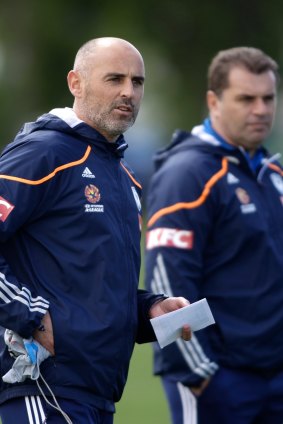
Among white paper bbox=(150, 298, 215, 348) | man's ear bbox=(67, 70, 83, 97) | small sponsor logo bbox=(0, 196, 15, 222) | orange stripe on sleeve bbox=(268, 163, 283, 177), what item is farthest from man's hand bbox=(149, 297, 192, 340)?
orange stripe on sleeve bbox=(268, 163, 283, 177)

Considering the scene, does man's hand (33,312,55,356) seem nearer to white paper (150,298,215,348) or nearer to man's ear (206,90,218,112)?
white paper (150,298,215,348)

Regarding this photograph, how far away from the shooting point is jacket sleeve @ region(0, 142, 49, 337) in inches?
209

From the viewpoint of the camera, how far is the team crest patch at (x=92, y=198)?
5551mm

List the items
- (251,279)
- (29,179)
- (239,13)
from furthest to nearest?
(239,13)
(251,279)
(29,179)

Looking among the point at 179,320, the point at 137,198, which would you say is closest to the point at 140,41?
the point at 137,198

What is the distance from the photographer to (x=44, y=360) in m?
5.44

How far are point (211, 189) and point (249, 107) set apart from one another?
63 cm

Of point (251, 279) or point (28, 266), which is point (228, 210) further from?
point (28, 266)

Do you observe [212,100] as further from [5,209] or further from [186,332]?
[5,209]

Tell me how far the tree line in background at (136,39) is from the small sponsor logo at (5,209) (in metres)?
29.6

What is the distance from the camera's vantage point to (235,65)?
7531 mm

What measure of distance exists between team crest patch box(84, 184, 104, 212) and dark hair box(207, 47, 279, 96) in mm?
2129

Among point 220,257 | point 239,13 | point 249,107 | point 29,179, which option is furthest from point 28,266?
point 239,13

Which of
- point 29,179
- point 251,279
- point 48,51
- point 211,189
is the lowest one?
point 48,51
